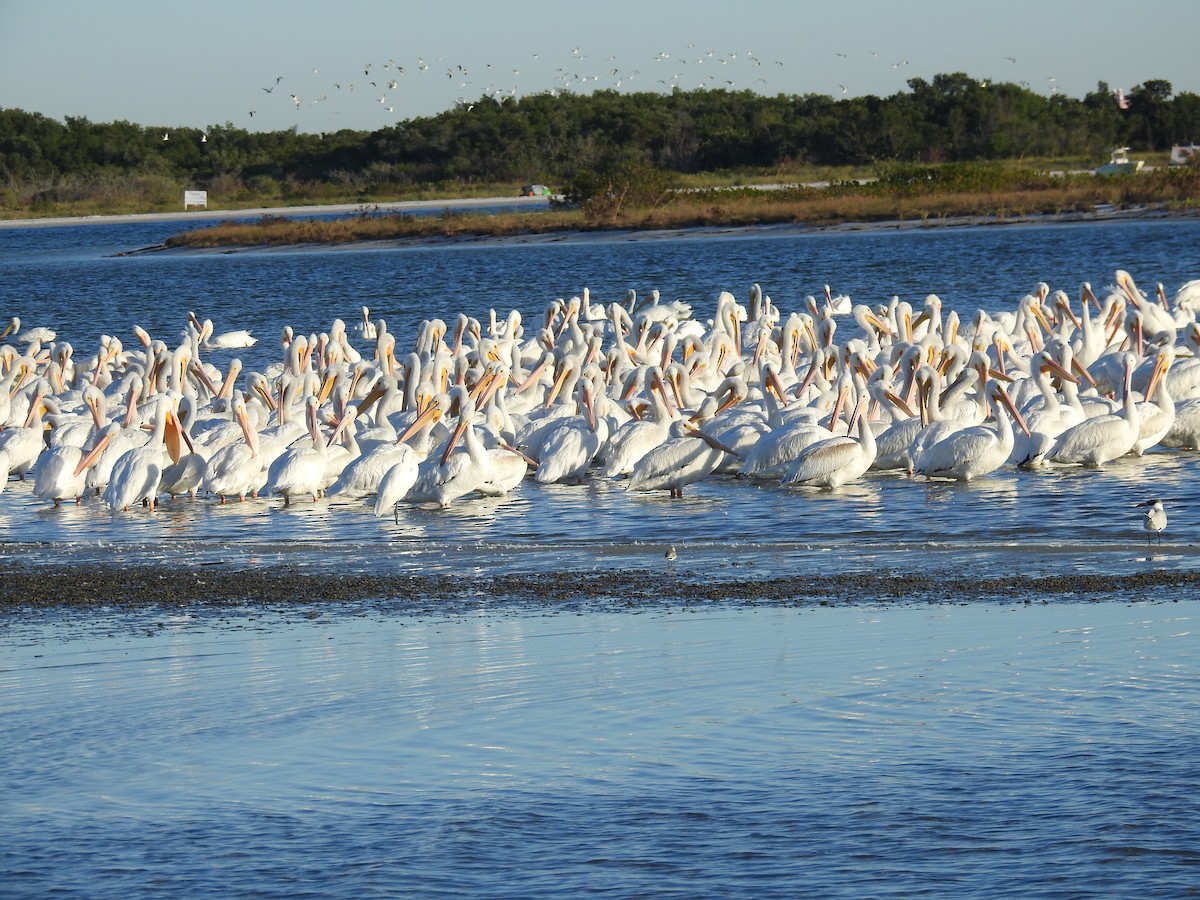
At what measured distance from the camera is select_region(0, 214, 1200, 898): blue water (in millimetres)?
4770

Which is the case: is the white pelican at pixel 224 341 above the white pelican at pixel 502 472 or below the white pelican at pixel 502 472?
above

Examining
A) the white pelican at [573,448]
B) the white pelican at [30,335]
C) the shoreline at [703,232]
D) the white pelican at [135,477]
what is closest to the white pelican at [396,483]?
the white pelican at [573,448]

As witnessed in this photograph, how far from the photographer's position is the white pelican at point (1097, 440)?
1200 cm

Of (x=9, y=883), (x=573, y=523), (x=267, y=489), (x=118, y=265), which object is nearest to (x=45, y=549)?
(x=267, y=489)

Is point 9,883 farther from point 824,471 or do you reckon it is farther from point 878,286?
point 878,286

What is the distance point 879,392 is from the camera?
1312 centimetres

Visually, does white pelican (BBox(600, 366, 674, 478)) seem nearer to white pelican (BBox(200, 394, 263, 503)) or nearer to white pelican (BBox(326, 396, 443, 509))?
white pelican (BBox(326, 396, 443, 509))

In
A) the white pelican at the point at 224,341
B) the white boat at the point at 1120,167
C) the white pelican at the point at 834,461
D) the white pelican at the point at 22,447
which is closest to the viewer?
the white pelican at the point at 834,461

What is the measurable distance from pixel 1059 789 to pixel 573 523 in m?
5.68

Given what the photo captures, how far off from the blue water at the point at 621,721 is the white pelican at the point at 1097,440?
103 cm

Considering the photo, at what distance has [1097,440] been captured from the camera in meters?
12.0

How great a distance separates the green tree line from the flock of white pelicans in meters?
55.9

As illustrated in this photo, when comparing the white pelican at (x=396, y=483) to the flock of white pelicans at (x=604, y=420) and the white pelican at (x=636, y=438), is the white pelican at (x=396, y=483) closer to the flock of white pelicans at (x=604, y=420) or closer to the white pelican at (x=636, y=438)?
the flock of white pelicans at (x=604, y=420)

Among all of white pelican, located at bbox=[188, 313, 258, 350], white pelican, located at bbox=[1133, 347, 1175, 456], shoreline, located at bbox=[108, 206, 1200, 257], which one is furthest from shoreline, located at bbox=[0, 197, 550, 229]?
white pelican, located at bbox=[1133, 347, 1175, 456]
